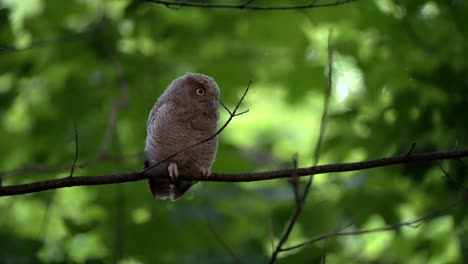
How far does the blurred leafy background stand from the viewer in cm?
608

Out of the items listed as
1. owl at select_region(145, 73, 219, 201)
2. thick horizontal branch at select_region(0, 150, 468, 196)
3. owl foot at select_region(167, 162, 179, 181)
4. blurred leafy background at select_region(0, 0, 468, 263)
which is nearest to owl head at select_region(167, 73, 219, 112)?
owl at select_region(145, 73, 219, 201)

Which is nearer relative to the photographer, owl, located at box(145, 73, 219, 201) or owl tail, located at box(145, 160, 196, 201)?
owl, located at box(145, 73, 219, 201)

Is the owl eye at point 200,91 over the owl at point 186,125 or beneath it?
over

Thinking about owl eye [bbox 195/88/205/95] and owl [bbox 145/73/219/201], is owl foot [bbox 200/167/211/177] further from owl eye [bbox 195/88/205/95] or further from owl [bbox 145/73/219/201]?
owl eye [bbox 195/88/205/95]

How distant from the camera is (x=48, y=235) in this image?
7691 millimetres

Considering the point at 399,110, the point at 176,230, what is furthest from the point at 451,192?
the point at 176,230

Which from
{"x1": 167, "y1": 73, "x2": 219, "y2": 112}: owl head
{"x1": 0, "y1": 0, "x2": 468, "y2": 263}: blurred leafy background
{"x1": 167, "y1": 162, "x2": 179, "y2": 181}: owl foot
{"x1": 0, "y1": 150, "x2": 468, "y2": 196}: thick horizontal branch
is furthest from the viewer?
{"x1": 0, "y1": 0, "x2": 468, "y2": 263}: blurred leafy background

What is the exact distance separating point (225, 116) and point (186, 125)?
13.2 feet

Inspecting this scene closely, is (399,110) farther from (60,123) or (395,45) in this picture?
(60,123)

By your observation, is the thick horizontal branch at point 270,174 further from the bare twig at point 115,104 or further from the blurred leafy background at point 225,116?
the bare twig at point 115,104

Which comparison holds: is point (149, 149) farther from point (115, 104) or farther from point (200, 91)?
point (115, 104)

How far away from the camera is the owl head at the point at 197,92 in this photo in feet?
12.6

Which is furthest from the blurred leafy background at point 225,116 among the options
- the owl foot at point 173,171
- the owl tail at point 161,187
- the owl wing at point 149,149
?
the owl foot at point 173,171

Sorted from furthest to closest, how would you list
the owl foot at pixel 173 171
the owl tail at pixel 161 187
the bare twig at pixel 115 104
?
the bare twig at pixel 115 104 < the owl tail at pixel 161 187 < the owl foot at pixel 173 171
